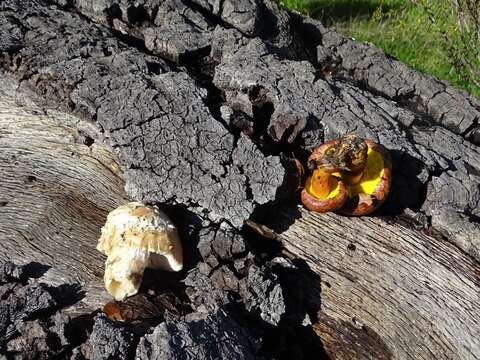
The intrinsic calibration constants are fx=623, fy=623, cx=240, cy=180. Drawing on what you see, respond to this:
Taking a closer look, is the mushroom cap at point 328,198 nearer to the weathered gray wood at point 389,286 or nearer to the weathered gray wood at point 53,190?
the weathered gray wood at point 389,286

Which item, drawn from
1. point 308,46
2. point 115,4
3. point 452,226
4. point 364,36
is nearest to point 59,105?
point 115,4

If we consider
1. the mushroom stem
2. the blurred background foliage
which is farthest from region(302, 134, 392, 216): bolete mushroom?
the blurred background foliage

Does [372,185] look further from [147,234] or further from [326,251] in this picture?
[147,234]

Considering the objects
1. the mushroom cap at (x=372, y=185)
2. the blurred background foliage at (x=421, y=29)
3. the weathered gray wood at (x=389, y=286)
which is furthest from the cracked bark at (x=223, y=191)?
the blurred background foliage at (x=421, y=29)

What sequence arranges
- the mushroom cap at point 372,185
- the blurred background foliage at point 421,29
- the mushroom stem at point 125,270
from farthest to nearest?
the blurred background foliage at point 421,29 < the mushroom cap at point 372,185 < the mushroom stem at point 125,270

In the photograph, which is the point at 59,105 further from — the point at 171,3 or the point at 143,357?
the point at 143,357

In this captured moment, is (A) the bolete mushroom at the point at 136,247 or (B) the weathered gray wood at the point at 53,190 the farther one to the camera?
(B) the weathered gray wood at the point at 53,190
